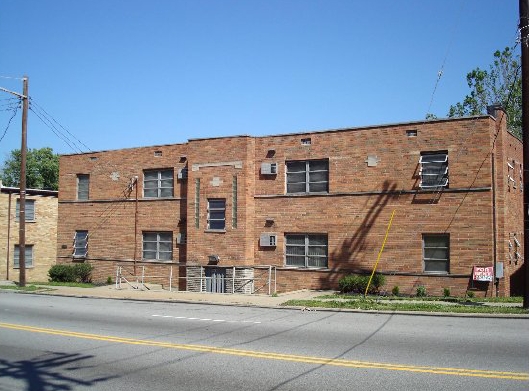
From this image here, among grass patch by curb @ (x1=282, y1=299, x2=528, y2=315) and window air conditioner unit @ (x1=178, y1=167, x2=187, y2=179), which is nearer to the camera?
grass patch by curb @ (x1=282, y1=299, x2=528, y2=315)

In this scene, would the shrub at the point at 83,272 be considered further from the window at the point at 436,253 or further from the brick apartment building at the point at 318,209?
the window at the point at 436,253

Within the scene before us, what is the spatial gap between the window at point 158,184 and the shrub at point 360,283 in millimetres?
10493

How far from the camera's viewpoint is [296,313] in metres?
15.3

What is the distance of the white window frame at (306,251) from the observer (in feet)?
71.5

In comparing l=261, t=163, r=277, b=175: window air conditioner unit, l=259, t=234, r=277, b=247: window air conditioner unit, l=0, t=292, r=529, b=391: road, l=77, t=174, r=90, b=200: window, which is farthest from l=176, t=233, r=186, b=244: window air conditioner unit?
l=0, t=292, r=529, b=391: road

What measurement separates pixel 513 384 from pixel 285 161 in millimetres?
16518

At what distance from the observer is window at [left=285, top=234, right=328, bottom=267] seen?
21.9 metres

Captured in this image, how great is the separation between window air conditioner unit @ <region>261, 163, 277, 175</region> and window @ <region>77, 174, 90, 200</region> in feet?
38.7

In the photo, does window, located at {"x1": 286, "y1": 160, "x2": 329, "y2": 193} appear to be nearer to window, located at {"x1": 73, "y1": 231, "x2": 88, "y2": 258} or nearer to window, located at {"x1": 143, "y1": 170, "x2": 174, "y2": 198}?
window, located at {"x1": 143, "y1": 170, "x2": 174, "y2": 198}

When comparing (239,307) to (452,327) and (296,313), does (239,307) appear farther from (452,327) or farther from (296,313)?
(452,327)

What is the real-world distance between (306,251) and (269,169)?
13.2 ft

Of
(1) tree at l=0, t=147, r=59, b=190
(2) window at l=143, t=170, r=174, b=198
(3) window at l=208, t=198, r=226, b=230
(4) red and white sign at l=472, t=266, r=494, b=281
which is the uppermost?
(1) tree at l=0, t=147, r=59, b=190

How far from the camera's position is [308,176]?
881 inches

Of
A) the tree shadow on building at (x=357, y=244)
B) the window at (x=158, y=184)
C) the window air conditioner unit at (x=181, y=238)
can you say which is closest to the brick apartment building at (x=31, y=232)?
the window at (x=158, y=184)
